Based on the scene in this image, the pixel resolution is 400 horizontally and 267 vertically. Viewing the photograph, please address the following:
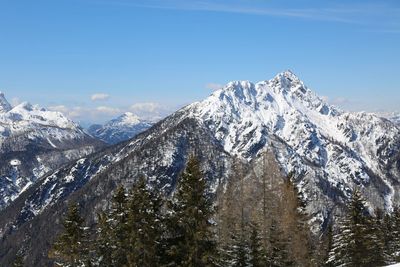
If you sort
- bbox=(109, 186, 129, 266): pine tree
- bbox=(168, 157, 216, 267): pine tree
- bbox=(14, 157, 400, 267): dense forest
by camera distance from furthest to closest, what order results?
bbox=(109, 186, 129, 266): pine tree, bbox=(14, 157, 400, 267): dense forest, bbox=(168, 157, 216, 267): pine tree

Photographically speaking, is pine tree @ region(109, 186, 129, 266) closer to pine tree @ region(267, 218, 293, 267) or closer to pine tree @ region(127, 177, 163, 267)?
pine tree @ region(127, 177, 163, 267)

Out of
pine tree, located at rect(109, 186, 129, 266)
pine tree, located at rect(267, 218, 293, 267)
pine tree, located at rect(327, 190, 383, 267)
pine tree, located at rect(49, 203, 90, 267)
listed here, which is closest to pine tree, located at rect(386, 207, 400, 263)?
pine tree, located at rect(327, 190, 383, 267)

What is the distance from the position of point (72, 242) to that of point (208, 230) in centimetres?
1172

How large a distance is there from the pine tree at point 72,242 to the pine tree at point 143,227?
479 cm

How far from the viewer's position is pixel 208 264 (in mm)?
41188

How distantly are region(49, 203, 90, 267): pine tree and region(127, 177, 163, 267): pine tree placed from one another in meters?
4.79

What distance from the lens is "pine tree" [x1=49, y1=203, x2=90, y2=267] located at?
1688 inches

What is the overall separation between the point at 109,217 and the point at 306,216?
22.7 m

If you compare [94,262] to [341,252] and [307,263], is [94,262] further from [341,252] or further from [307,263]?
[341,252]

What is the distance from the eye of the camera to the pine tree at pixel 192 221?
40.5m

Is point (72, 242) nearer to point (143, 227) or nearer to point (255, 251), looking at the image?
point (143, 227)

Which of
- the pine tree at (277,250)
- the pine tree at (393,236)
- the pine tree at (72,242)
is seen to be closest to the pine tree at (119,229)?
the pine tree at (72,242)

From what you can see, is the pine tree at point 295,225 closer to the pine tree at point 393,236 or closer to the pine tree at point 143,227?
the pine tree at point 393,236

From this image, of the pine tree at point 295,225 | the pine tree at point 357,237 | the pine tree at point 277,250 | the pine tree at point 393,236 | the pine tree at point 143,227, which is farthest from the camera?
the pine tree at point 393,236
